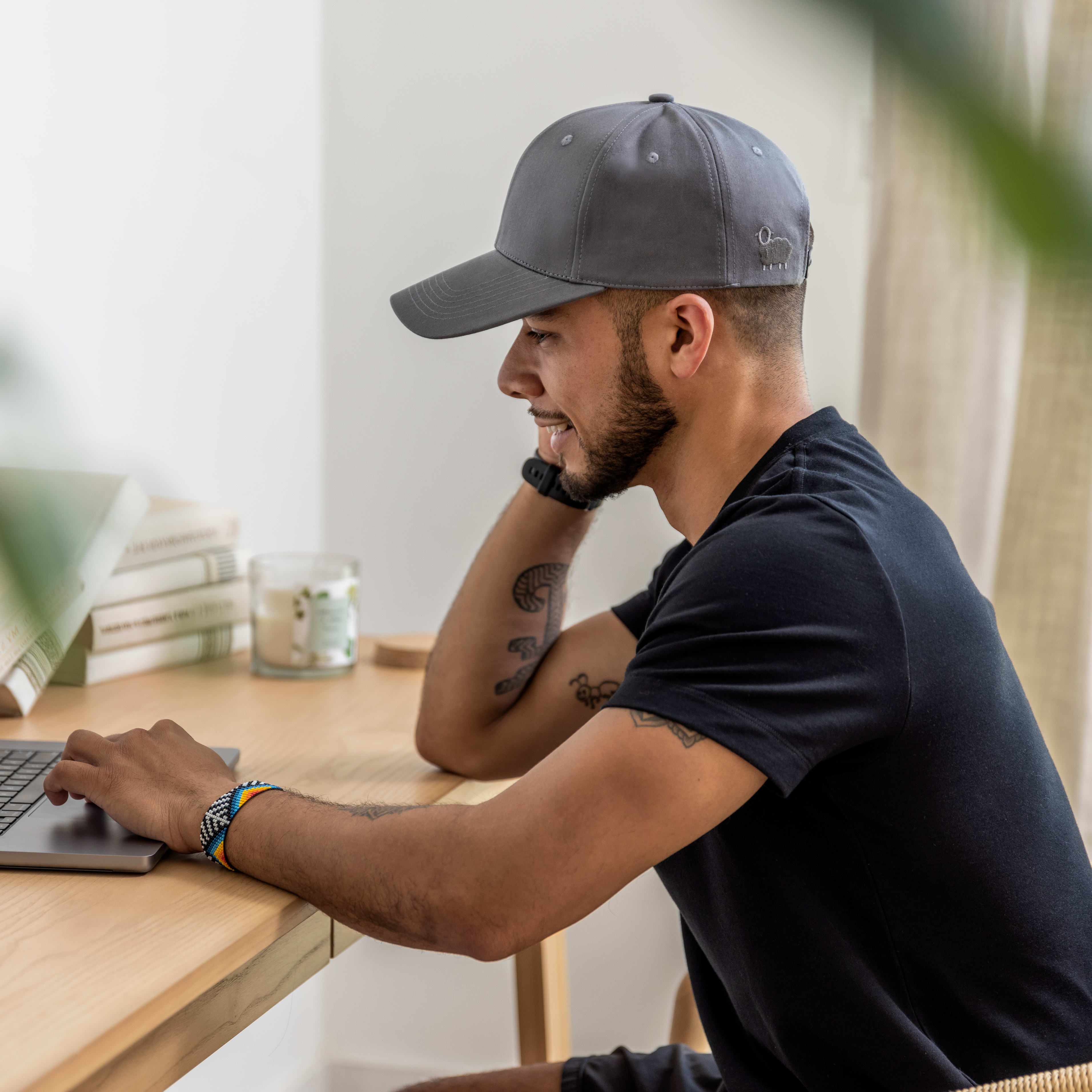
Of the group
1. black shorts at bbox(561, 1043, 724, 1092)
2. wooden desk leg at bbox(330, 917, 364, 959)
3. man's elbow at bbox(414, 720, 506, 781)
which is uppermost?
man's elbow at bbox(414, 720, 506, 781)

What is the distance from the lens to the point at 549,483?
1.12 m

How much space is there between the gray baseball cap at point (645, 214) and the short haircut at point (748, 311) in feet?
0.04

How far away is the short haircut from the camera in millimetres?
843

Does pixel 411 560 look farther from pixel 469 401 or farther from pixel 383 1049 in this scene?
pixel 383 1049

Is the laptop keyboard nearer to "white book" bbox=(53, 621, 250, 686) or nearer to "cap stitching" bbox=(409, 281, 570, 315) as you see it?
"white book" bbox=(53, 621, 250, 686)

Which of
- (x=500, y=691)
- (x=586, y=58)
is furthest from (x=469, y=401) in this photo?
(x=500, y=691)

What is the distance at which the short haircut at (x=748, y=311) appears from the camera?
33.2 inches

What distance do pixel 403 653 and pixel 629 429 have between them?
57cm

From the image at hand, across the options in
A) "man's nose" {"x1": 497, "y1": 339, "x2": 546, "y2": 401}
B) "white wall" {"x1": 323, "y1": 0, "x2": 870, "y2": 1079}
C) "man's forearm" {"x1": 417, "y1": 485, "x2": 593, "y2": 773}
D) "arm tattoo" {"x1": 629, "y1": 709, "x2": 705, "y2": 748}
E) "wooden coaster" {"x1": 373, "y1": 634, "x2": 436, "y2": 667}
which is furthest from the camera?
"white wall" {"x1": 323, "y1": 0, "x2": 870, "y2": 1079}

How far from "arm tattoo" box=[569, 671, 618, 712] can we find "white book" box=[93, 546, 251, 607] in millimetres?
471

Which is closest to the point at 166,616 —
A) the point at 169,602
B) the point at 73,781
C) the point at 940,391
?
the point at 169,602

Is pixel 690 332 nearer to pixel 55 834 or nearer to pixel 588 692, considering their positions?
pixel 588 692

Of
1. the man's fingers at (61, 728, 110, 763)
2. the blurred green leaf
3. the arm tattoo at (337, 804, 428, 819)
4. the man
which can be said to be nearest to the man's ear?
the man

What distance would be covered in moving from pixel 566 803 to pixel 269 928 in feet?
0.64
